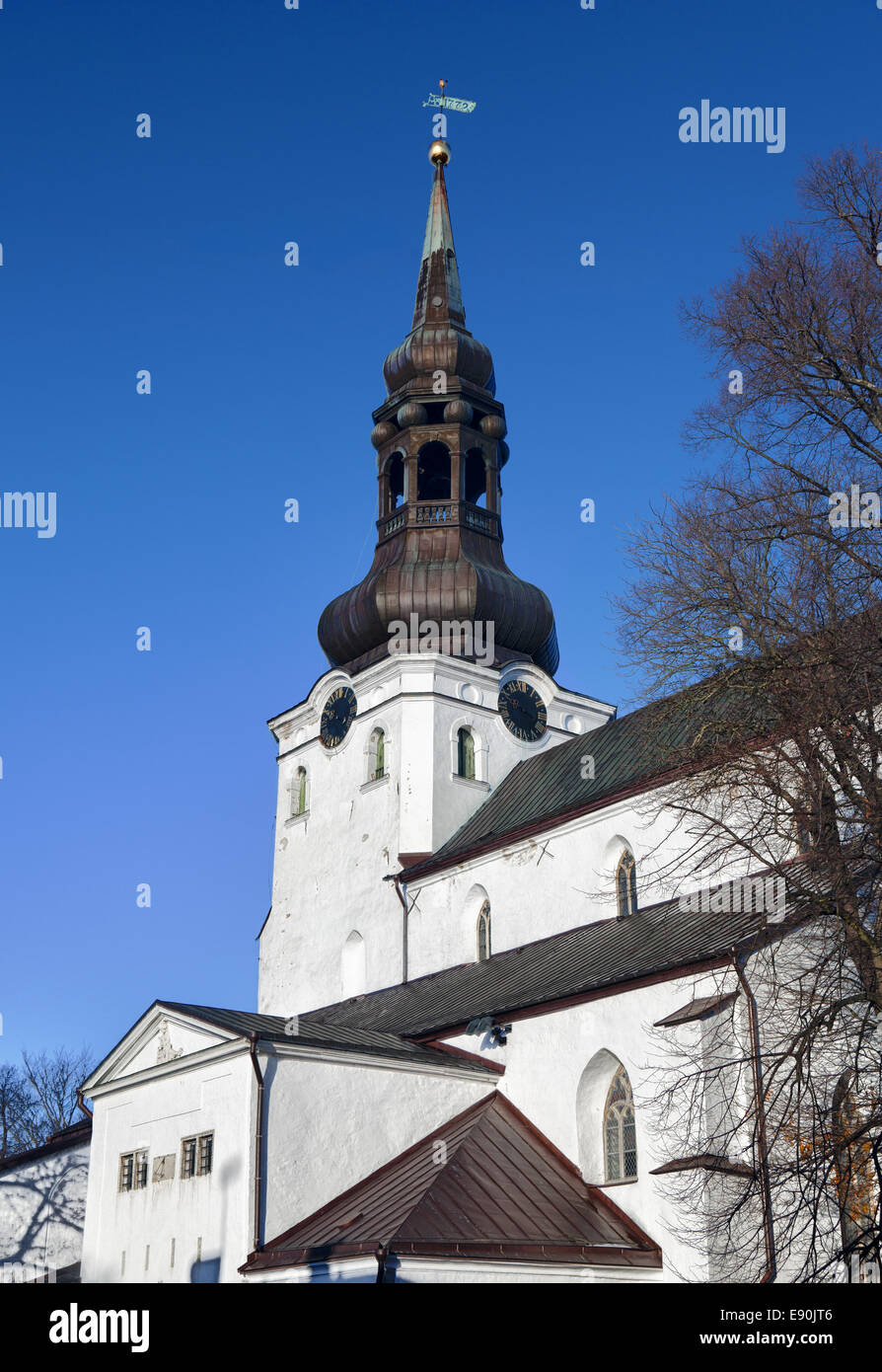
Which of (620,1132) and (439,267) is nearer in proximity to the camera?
(620,1132)

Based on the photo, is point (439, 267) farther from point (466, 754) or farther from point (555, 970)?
point (555, 970)

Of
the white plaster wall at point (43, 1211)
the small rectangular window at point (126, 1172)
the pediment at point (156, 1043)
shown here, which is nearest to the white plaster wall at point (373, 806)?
the white plaster wall at point (43, 1211)

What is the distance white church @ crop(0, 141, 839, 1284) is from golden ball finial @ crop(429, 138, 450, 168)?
2.68 meters

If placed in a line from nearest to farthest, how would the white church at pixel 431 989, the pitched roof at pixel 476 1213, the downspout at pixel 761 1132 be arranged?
1. the downspout at pixel 761 1132
2. the pitched roof at pixel 476 1213
3. the white church at pixel 431 989

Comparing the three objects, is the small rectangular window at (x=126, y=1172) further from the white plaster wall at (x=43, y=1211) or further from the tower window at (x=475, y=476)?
the tower window at (x=475, y=476)

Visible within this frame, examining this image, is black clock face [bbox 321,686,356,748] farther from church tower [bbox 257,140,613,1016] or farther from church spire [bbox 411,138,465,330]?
church spire [bbox 411,138,465,330]

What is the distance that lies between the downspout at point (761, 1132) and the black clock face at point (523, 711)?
1433 cm

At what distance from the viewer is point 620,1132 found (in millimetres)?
20781

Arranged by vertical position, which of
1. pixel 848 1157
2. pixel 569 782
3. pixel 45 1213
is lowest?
pixel 45 1213

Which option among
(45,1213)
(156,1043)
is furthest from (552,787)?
(45,1213)

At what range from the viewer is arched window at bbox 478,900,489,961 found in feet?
92.9

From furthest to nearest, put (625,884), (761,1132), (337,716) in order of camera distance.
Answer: (337,716) < (625,884) < (761,1132)

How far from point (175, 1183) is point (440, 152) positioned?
96.9 ft

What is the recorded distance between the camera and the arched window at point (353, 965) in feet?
102
